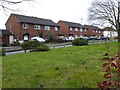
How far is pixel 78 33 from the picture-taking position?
5550 centimetres

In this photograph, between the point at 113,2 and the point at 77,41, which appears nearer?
the point at 77,41

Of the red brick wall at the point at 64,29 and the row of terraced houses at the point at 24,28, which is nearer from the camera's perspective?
the row of terraced houses at the point at 24,28

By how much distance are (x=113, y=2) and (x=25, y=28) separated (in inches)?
895

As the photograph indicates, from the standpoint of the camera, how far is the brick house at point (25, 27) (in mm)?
34156

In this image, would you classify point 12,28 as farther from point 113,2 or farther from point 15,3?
point 15,3

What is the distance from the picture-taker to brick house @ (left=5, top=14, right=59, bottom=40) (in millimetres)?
34156

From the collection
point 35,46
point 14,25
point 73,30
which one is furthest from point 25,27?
point 73,30

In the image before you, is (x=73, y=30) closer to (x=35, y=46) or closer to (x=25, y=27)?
(x=25, y=27)

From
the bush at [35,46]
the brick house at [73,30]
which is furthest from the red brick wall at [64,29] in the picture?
the bush at [35,46]

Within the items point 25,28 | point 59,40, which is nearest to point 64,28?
point 59,40

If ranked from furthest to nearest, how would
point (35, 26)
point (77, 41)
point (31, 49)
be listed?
point (35, 26), point (77, 41), point (31, 49)

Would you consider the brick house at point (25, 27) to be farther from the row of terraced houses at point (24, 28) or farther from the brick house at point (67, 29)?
the brick house at point (67, 29)

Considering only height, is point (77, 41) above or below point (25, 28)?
below

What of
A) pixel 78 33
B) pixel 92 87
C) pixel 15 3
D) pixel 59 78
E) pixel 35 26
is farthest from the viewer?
pixel 78 33
